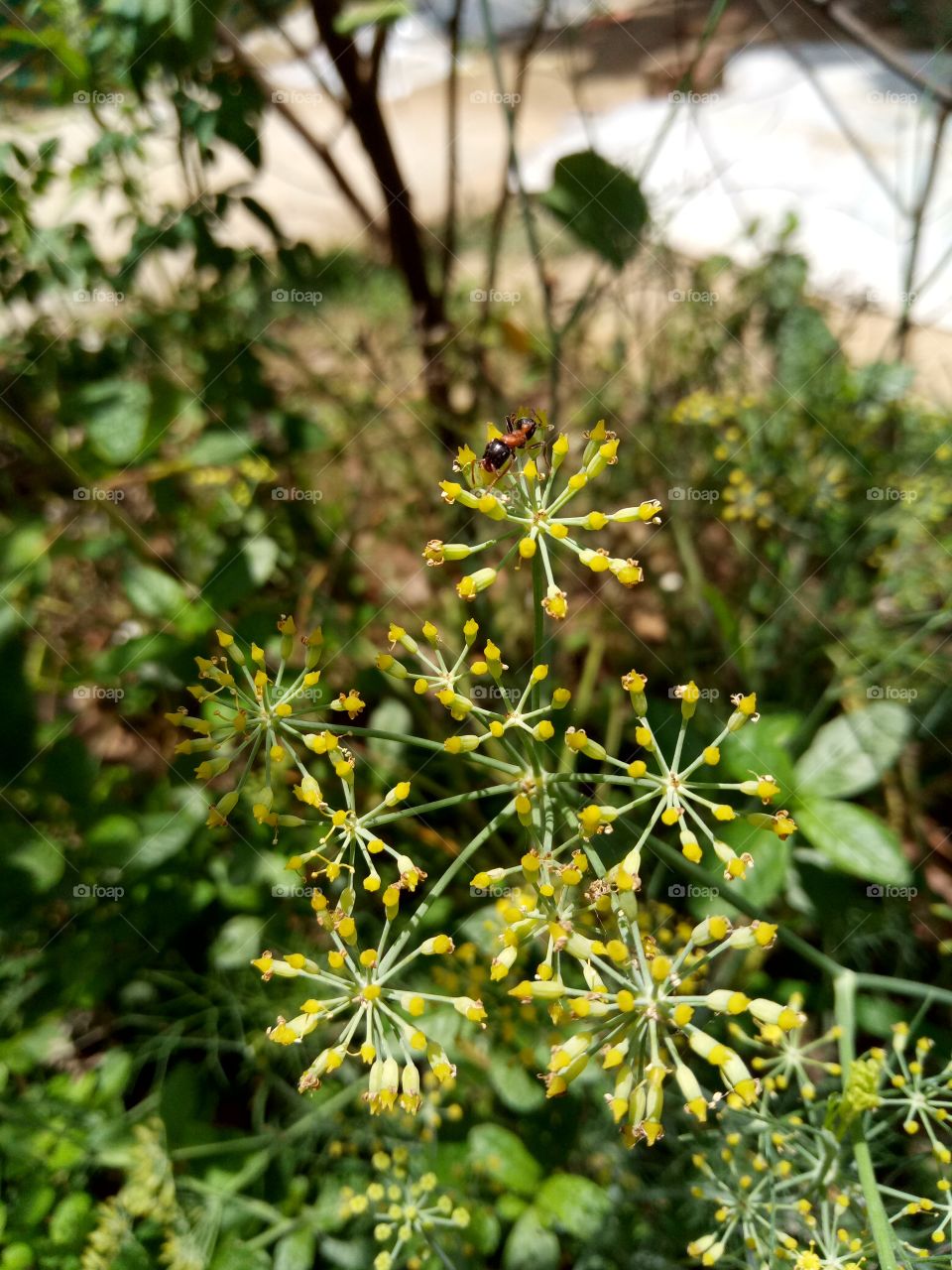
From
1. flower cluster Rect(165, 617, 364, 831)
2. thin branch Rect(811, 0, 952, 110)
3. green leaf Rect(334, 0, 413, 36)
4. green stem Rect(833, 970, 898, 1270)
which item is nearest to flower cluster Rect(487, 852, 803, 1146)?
green stem Rect(833, 970, 898, 1270)

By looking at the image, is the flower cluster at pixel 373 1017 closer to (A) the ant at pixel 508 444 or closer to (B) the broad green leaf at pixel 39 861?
(A) the ant at pixel 508 444

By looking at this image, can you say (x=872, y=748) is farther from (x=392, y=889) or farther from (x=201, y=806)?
(x=201, y=806)

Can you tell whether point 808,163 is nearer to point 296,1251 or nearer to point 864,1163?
point 864,1163

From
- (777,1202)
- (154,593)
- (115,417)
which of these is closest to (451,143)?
(115,417)

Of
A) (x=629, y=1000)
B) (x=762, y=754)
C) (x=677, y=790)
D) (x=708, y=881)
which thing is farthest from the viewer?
(x=762, y=754)

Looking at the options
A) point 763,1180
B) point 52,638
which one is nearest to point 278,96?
point 52,638
